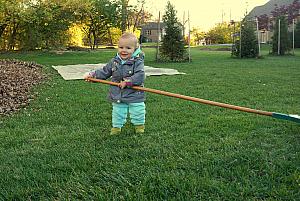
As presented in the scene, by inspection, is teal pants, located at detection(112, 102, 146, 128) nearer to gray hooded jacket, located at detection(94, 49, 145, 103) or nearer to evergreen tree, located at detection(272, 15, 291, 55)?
gray hooded jacket, located at detection(94, 49, 145, 103)

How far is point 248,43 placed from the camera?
59.5ft

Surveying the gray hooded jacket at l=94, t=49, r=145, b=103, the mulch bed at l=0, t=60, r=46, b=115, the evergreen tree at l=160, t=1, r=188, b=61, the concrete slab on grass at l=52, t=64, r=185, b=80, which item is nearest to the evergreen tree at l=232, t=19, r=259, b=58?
the evergreen tree at l=160, t=1, r=188, b=61

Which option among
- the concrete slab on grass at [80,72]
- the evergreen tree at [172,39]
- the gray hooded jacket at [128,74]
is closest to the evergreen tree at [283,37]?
the evergreen tree at [172,39]

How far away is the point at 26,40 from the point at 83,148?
22.2 meters

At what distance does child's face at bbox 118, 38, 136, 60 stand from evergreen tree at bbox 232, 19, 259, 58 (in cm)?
1485

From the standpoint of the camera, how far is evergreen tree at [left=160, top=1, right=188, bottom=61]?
1642 cm

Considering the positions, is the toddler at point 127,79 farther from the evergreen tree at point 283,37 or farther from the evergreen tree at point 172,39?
the evergreen tree at point 283,37

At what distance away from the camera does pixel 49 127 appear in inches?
171

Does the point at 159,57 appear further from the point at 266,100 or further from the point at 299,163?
the point at 299,163

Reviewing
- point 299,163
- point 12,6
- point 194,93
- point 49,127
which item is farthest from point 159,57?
point 299,163

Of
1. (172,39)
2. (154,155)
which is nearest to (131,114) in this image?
(154,155)

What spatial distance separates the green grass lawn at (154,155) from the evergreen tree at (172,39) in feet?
36.2

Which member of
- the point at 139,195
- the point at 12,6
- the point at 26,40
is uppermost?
the point at 12,6

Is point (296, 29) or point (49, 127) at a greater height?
point (296, 29)
